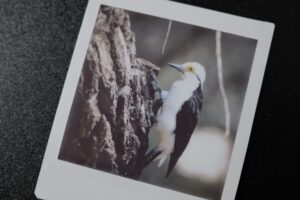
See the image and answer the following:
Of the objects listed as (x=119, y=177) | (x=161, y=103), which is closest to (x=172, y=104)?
(x=161, y=103)

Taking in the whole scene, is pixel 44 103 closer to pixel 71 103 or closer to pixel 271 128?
pixel 71 103

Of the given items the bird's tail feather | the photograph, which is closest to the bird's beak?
the photograph

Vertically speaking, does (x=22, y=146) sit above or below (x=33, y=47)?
below

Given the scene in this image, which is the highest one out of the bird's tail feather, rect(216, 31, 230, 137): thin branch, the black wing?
rect(216, 31, 230, 137): thin branch

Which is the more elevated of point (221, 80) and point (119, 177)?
point (221, 80)

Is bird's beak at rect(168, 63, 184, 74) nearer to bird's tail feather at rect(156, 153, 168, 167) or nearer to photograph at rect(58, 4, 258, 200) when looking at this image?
photograph at rect(58, 4, 258, 200)

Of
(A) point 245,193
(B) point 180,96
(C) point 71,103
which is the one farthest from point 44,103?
(A) point 245,193

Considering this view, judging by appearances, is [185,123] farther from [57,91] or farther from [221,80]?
[57,91]
